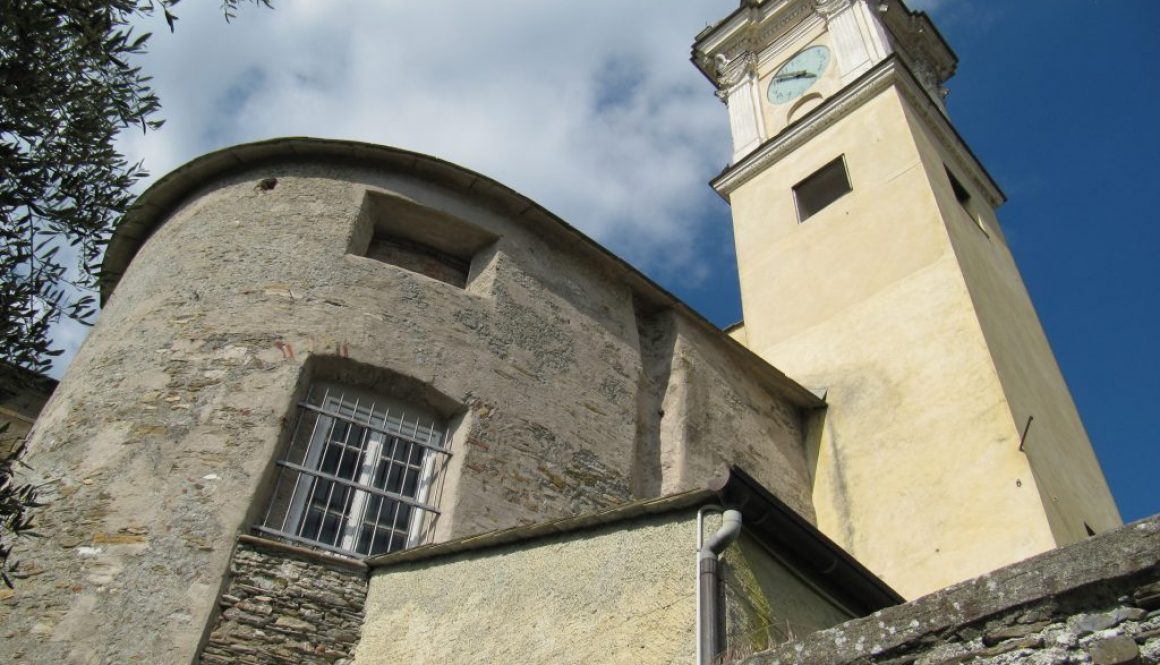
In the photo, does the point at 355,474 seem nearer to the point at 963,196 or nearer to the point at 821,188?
the point at 821,188

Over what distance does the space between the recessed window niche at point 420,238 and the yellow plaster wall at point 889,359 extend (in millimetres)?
5188

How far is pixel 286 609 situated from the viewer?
22.4 ft

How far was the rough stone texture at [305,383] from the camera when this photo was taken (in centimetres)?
657

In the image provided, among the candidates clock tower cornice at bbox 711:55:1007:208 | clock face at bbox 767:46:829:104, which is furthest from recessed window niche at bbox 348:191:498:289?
clock face at bbox 767:46:829:104

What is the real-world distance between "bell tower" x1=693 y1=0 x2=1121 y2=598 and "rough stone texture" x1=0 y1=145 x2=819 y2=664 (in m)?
1.37

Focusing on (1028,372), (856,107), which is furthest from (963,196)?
(1028,372)

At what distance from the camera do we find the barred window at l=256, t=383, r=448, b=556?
24.7 ft

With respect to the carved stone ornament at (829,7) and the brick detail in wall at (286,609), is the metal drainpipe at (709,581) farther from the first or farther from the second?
the carved stone ornament at (829,7)

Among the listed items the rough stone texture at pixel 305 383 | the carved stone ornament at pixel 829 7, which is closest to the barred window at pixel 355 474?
the rough stone texture at pixel 305 383

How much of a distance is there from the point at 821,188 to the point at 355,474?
10.4m

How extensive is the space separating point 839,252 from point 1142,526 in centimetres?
1094

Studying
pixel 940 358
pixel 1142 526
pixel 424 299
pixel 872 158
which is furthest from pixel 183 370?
pixel 872 158

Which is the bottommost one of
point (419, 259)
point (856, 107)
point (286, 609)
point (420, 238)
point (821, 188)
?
point (286, 609)

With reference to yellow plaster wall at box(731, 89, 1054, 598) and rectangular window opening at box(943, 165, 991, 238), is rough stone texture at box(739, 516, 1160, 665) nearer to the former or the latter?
yellow plaster wall at box(731, 89, 1054, 598)
